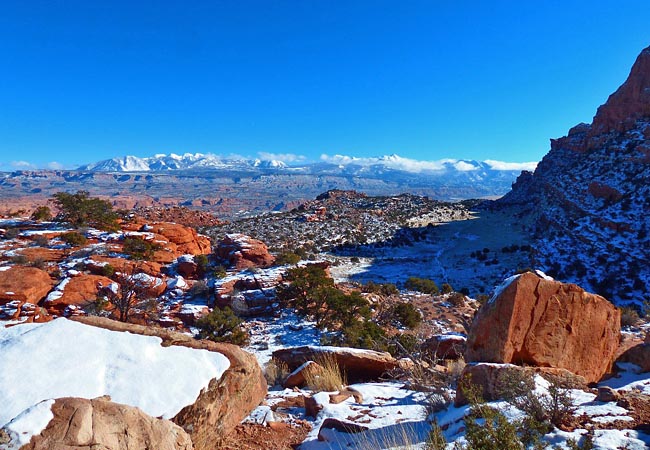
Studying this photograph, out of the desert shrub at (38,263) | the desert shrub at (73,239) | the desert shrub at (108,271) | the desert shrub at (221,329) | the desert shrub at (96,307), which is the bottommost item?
the desert shrub at (221,329)

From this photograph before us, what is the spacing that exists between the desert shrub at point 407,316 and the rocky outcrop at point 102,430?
1168 centimetres

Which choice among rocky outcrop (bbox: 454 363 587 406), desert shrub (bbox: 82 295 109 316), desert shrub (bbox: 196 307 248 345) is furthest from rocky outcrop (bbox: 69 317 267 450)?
desert shrub (bbox: 82 295 109 316)

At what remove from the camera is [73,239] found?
1862 centimetres

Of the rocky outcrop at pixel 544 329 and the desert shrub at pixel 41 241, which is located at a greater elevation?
the rocky outcrop at pixel 544 329

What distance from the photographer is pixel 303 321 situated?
45.2 ft

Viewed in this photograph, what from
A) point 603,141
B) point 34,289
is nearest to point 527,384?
point 34,289

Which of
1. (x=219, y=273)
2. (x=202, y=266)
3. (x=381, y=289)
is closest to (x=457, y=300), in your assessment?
(x=381, y=289)

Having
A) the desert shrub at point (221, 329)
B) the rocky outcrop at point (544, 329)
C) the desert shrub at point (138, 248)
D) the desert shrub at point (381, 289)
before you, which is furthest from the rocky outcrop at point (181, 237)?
the rocky outcrop at point (544, 329)

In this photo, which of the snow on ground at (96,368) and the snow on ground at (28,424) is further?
the snow on ground at (96,368)

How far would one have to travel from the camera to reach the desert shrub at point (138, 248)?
17578mm

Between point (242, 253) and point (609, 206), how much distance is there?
2680 centimetres

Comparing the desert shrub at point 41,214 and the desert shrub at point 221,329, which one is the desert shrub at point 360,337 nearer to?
the desert shrub at point 221,329

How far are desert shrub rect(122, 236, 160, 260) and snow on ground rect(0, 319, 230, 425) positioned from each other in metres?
15.0

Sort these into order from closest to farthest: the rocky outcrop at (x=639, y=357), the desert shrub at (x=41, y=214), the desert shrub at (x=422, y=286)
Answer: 1. the rocky outcrop at (x=639, y=357)
2. the desert shrub at (x=422, y=286)
3. the desert shrub at (x=41, y=214)
